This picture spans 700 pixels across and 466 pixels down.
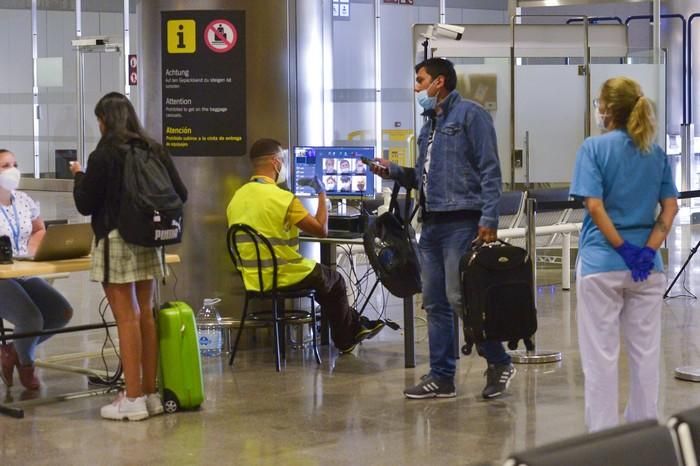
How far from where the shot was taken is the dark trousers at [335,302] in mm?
6648

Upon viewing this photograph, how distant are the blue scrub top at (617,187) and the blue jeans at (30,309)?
9.08 feet

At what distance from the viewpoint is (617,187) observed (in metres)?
4.45

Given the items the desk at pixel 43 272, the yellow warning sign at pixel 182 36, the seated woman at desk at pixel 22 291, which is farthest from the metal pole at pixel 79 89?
the desk at pixel 43 272

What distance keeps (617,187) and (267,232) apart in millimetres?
2526

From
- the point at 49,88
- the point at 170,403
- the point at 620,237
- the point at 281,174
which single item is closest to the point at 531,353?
the point at 281,174

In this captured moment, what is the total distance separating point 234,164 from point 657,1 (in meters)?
4.65

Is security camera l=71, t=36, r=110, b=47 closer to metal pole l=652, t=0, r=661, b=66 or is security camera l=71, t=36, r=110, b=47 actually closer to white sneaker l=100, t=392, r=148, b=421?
metal pole l=652, t=0, r=661, b=66

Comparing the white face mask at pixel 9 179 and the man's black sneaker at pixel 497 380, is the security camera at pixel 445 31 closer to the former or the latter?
the man's black sneaker at pixel 497 380

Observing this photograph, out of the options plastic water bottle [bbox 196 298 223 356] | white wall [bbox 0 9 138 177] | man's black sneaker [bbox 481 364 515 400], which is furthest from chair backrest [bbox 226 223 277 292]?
white wall [bbox 0 9 138 177]

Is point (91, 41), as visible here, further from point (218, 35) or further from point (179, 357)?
point (179, 357)

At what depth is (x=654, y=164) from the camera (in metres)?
4.48

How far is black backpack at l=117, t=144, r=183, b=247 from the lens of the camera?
17.3 ft

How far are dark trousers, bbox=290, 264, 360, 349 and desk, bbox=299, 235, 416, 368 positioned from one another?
18 cm

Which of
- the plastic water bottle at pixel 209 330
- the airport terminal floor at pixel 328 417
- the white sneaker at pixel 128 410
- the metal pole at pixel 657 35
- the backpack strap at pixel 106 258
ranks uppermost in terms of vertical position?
the metal pole at pixel 657 35
